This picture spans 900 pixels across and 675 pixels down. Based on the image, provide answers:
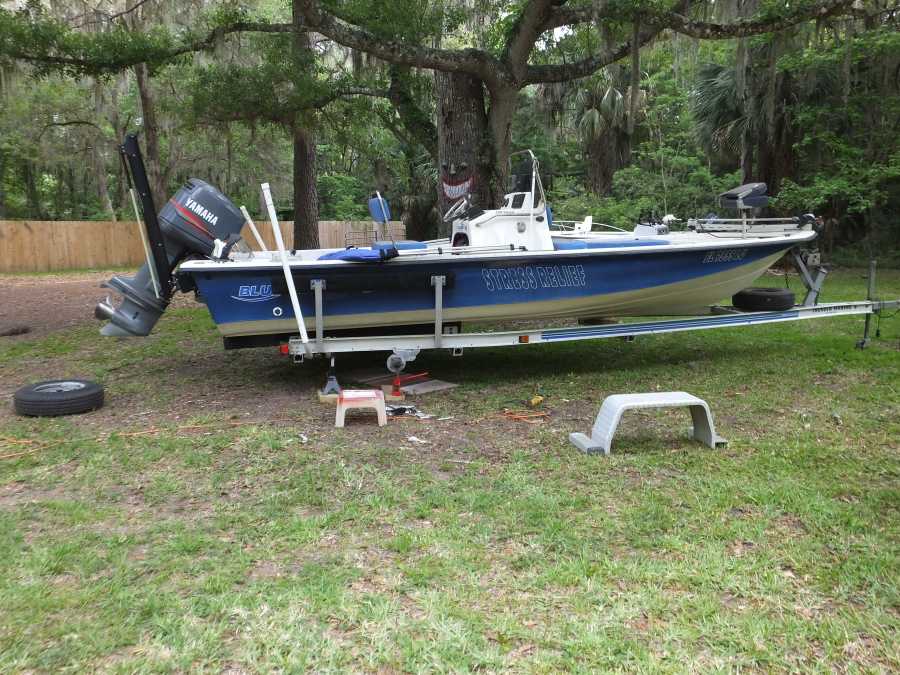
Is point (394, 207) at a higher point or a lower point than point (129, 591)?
higher

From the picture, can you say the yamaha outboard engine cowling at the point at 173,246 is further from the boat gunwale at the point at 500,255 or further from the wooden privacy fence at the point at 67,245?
the wooden privacy fence at the point at 67,245

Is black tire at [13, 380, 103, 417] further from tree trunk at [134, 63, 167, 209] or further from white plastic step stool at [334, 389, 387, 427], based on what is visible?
tree trunk at [134, 63, 167, 209]

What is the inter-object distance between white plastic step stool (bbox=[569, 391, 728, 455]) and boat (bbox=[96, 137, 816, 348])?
198 cm

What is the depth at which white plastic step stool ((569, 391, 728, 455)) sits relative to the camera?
450 centimetres

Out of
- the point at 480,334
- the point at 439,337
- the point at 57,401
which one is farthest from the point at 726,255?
the point at 57,401

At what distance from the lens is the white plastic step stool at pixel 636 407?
450cm

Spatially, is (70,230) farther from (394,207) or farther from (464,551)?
(464,551)

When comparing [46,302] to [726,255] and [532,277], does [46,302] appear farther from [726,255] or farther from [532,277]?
[726,255]

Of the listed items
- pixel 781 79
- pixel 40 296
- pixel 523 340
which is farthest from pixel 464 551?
pixel 781 79

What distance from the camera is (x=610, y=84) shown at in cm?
2158

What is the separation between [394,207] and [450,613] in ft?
80.3

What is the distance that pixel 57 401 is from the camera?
219 inches

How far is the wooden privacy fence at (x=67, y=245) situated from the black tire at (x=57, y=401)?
1388 cm

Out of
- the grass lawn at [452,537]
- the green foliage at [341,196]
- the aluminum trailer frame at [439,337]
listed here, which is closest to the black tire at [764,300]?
the aluminum trailer frame at [439,337]
